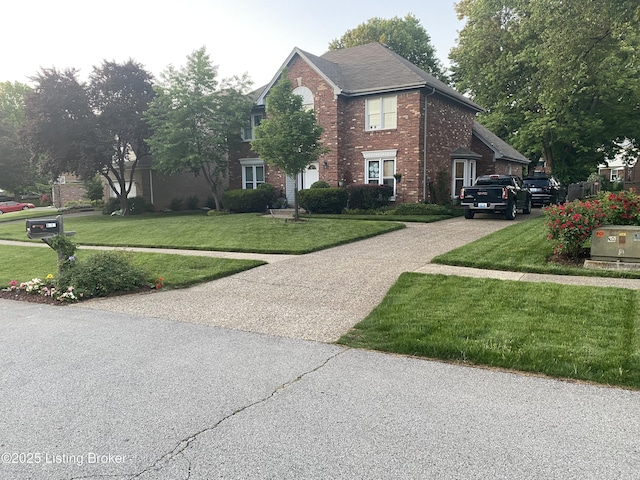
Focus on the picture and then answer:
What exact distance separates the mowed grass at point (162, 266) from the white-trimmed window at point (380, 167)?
13330mm

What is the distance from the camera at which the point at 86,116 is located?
24.2 meters

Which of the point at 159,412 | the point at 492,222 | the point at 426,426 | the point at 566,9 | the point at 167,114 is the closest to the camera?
the point at 426,426

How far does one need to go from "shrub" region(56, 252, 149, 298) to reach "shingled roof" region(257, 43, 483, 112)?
1636cm

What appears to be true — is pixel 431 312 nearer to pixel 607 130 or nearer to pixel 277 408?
pixel 277 408

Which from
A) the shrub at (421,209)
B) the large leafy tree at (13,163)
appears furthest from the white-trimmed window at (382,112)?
the large leafy tree at (13,163)

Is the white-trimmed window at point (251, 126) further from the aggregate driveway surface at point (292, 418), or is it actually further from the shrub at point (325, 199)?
the aggregate driveway surface at point (292, 418)

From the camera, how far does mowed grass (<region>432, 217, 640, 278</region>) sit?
833cm

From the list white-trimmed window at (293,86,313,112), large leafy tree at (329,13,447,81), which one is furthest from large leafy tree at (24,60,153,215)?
large leafy tree at (329,13,447,81)

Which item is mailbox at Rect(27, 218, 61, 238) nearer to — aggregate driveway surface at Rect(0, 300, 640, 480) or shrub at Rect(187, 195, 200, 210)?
aggregate driveway surface at Rect(0, 300, 640, 480)

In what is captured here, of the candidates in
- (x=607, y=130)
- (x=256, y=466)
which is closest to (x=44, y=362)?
(x=256, y=466)

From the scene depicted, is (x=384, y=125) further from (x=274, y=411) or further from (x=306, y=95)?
(x=274, y=411)

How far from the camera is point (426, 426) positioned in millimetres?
3357

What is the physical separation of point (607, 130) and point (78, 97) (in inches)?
1325

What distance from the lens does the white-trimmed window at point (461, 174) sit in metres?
24.5
